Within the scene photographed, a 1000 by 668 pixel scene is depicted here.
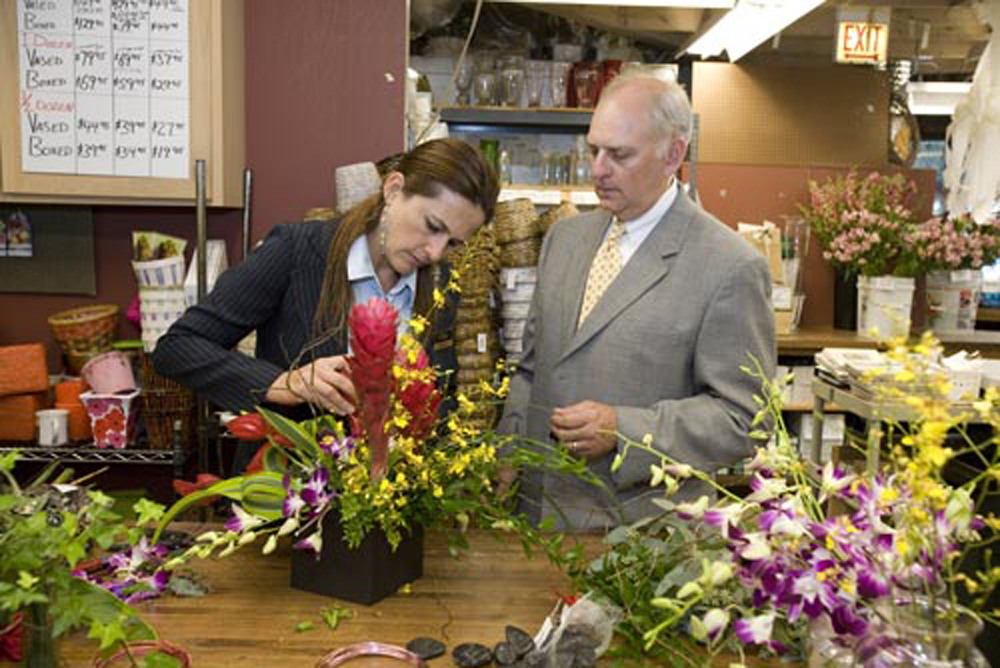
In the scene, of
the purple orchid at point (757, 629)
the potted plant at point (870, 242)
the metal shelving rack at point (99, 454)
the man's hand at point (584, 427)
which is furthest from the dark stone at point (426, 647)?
the potted plant at point (870, 242)

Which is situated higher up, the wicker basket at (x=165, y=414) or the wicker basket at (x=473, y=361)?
the wicker basket at (x=473, y=361)

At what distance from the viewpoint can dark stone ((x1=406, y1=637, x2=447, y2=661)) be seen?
1.23 m

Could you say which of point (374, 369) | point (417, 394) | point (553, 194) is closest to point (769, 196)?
point (553, 194)

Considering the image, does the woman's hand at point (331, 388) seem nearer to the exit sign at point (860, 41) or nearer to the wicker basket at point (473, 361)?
the wicker basket at point (473, 361)

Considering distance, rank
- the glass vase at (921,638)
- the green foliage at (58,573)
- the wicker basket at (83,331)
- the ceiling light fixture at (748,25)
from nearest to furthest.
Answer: the glass vase at (921,638) < the green foliage at (58,573) < the wicker basket at (83,331) < the ceiling light fixture at (748,25)

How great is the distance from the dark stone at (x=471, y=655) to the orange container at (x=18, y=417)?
219cm

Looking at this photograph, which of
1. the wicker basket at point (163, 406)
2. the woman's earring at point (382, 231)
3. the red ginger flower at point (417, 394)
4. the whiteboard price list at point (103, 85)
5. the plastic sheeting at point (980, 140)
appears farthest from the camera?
the plastic sheeting at point (980, 140)

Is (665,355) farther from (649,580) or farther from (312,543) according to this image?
(312,543)

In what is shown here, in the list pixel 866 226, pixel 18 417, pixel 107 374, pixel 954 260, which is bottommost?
pixel 18 417

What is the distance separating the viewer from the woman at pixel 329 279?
79.5 inches

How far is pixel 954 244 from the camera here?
14.5 ft

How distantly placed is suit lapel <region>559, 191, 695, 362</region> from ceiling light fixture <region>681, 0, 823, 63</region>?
70.5 inches

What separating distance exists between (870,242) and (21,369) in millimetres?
3456

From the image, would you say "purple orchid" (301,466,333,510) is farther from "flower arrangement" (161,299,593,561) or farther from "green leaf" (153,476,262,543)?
"green leaf" (153,476,262,543)
